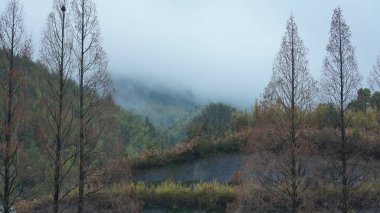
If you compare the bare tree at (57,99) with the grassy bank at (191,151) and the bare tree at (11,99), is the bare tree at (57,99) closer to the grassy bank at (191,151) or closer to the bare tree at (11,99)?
the bare tree at (11,99)

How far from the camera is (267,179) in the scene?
14859 mm

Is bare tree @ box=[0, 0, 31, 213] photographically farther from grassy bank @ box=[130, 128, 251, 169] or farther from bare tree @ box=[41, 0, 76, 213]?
grassy bank @ box=[130, 128, 251, 169]

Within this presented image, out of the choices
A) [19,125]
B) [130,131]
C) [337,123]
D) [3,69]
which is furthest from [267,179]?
[130,131]

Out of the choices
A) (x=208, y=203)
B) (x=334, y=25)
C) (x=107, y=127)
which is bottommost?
(x=208, y=203)

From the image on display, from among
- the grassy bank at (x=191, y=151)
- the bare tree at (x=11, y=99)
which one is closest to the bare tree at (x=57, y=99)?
the bare tree at (x=11, y=99)

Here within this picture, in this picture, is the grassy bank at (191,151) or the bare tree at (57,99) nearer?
the bare tree at (57,99)

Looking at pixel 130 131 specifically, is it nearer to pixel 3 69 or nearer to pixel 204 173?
pixel 204 173

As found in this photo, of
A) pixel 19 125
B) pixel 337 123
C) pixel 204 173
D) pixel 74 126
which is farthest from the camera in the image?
pixel 204 173

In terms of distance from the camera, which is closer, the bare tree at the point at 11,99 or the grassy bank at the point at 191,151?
the bare tree at the point at 11,99

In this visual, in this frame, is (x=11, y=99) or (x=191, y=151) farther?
(x=191, y=151)

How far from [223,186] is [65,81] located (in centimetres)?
1100

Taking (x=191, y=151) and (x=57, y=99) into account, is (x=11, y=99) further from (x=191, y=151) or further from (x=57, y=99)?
(x=191, y=151)

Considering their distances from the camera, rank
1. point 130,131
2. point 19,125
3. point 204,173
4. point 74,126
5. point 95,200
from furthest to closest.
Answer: point 130,131
point 204,173
point 95,200
point 74,126
point 19,125

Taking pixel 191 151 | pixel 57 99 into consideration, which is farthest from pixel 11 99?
pixel 191 151
